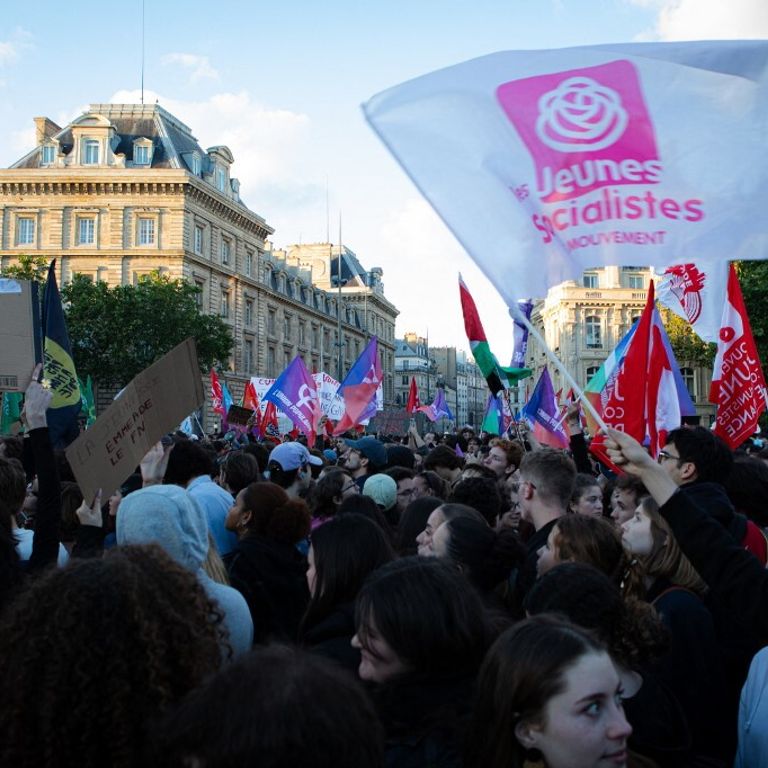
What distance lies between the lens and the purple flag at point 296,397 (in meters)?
16.0

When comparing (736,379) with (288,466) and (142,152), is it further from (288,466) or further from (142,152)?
(142,152)

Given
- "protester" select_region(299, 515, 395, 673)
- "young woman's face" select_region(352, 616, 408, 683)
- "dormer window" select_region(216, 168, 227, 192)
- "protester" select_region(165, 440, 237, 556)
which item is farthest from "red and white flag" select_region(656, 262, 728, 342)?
"dormer window" select_region(216, 168, 227, 192)

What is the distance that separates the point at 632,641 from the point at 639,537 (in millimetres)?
1108

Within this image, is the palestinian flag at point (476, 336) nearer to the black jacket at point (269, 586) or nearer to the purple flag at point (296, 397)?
the black jacket at point (269, 586)

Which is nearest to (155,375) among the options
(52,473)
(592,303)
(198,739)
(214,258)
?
(52,473)

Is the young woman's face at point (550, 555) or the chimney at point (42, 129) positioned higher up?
the chimney at point (42, 129)

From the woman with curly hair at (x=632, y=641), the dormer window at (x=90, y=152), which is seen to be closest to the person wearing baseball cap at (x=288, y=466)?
the woman with curly hair at (x=632, y=641)

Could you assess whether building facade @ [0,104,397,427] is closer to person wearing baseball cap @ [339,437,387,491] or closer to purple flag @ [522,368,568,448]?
purple flag @ [522,368,568,448]

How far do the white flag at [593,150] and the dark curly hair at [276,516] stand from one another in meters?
2.00

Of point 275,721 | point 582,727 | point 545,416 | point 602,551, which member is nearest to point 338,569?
point 602,551

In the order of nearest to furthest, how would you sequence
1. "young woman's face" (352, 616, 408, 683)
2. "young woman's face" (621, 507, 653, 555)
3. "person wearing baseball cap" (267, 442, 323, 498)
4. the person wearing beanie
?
1. "young woman's face" (352, 616, 408, 683)
2. "young woman's face" (621, 507, 653, 555)
3. the person wearing beanie
4. "person wearing baseball cap" (267, 442, 323, 498)

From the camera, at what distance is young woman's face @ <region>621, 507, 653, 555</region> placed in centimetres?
375

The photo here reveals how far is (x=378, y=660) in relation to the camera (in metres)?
2.46

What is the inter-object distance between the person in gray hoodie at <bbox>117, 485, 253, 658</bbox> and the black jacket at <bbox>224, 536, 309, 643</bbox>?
1.13 metres
